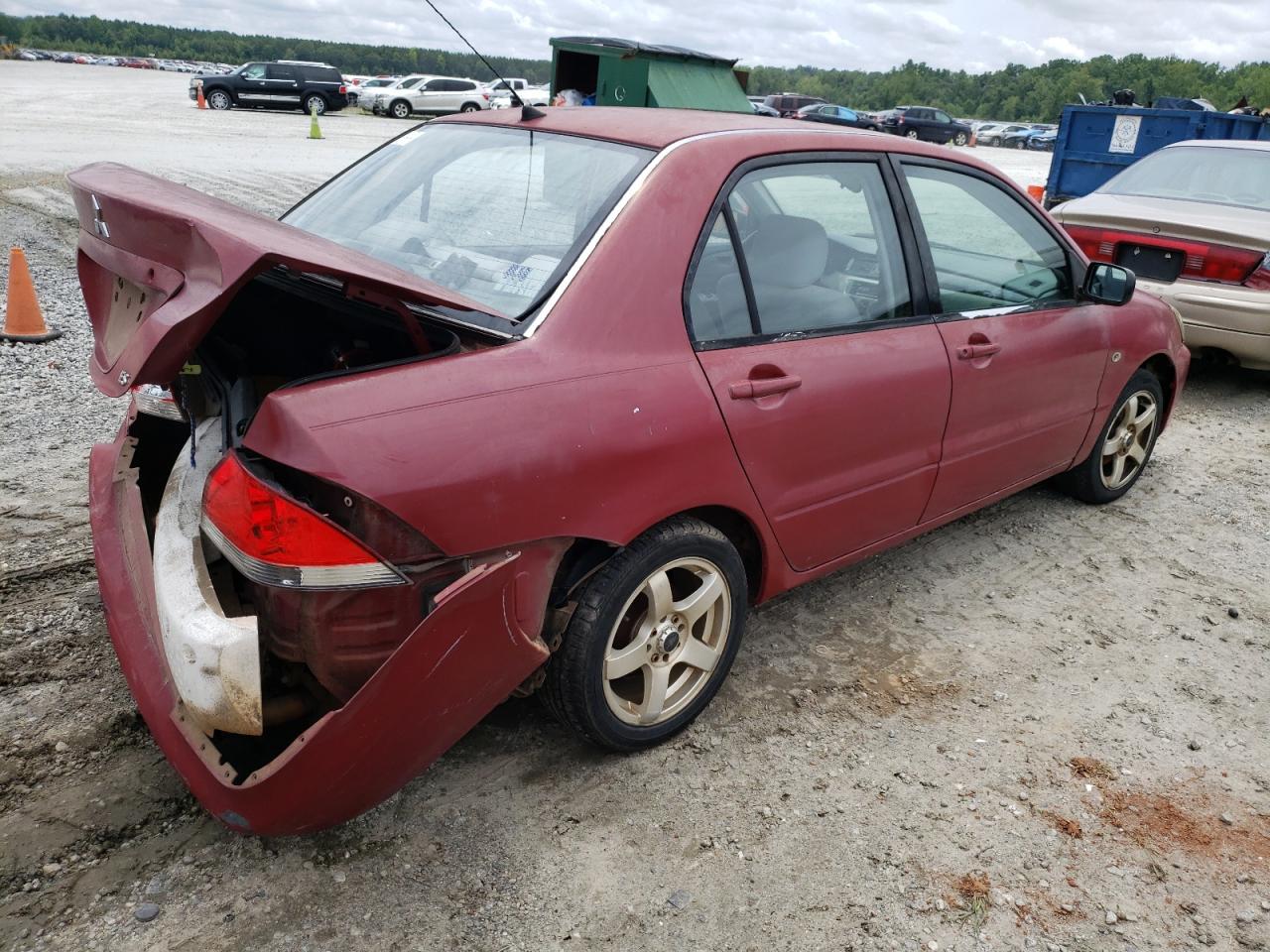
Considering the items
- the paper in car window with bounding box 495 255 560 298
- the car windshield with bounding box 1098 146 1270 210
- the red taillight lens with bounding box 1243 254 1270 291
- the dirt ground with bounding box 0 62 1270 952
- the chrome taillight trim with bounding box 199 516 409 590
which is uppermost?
the car windshield with bounding box 1098 146 1270 210

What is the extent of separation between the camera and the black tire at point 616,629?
8.13ft

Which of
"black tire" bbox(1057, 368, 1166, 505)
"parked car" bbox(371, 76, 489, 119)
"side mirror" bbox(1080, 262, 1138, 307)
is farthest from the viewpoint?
"parked car" bbox(371, 76, 489, 119)

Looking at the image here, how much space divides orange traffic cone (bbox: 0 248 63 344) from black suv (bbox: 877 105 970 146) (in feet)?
125

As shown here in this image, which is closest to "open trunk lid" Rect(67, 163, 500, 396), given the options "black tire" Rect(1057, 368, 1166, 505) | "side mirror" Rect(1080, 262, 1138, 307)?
"side mirror" Rect(1080, 262, 1138, 307)

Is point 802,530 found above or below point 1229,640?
above

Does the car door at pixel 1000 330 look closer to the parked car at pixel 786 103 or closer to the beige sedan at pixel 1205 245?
the beige sedan at pixel 1205 245

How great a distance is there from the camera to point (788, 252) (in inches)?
116

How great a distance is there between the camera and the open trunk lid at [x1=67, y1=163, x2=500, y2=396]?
196 cm

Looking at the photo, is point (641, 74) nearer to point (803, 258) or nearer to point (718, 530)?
point (803, 258)

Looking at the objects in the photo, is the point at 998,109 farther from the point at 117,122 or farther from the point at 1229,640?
the point at 1229,640

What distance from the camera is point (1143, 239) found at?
644 cm

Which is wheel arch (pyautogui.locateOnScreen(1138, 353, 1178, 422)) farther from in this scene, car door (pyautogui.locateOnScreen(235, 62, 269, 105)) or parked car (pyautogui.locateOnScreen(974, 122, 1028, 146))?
parked car (pyautogui.locateOnScreen(974, 122, 1028, 146))

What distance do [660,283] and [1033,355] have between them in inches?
71.5

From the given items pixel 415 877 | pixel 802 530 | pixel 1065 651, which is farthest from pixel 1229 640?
pixel 415 877
